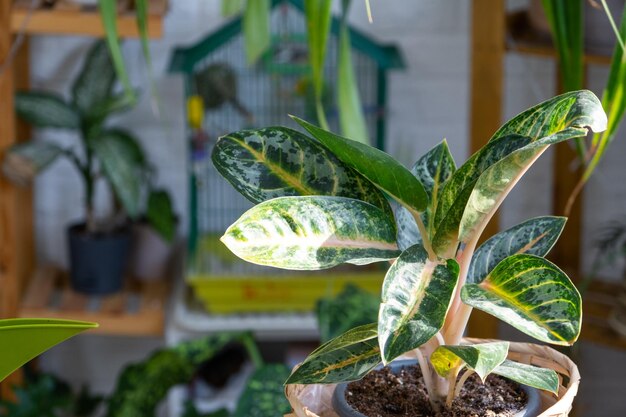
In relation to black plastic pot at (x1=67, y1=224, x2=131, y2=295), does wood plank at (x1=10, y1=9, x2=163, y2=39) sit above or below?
above

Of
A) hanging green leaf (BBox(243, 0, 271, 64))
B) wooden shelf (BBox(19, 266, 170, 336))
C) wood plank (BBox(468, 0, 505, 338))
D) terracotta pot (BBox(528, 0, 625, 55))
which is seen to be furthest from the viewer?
wooden shelf (BBox(19, 266, 170, 336))

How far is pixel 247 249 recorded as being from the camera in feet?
1.89

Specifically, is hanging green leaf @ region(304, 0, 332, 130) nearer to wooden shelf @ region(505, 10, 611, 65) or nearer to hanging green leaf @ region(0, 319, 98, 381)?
hanging green leaf @ region(0, 319, 98, 381)

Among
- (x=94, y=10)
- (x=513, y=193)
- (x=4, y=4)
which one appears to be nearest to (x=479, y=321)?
(x=513, y=193)

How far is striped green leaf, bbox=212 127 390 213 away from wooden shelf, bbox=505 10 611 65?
3.34 feet

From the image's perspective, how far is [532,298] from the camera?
0.60 meters

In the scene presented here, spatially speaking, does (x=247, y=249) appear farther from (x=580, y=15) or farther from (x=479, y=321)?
(x=479, y=321)

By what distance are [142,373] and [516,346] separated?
1130 mm

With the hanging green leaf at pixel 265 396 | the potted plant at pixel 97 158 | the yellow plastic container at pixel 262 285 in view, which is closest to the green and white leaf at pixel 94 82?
the potted plant at pixel 97 158

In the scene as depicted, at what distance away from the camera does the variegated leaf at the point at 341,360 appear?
650 millimetres

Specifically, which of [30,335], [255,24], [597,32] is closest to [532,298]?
[30,335]

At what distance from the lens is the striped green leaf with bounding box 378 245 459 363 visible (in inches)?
22.6

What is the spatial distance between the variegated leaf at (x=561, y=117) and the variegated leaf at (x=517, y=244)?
0.08 metres

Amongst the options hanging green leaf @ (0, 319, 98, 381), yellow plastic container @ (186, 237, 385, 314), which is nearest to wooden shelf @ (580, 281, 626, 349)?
yellow plastic container @ (186, 237, 385, 314)
